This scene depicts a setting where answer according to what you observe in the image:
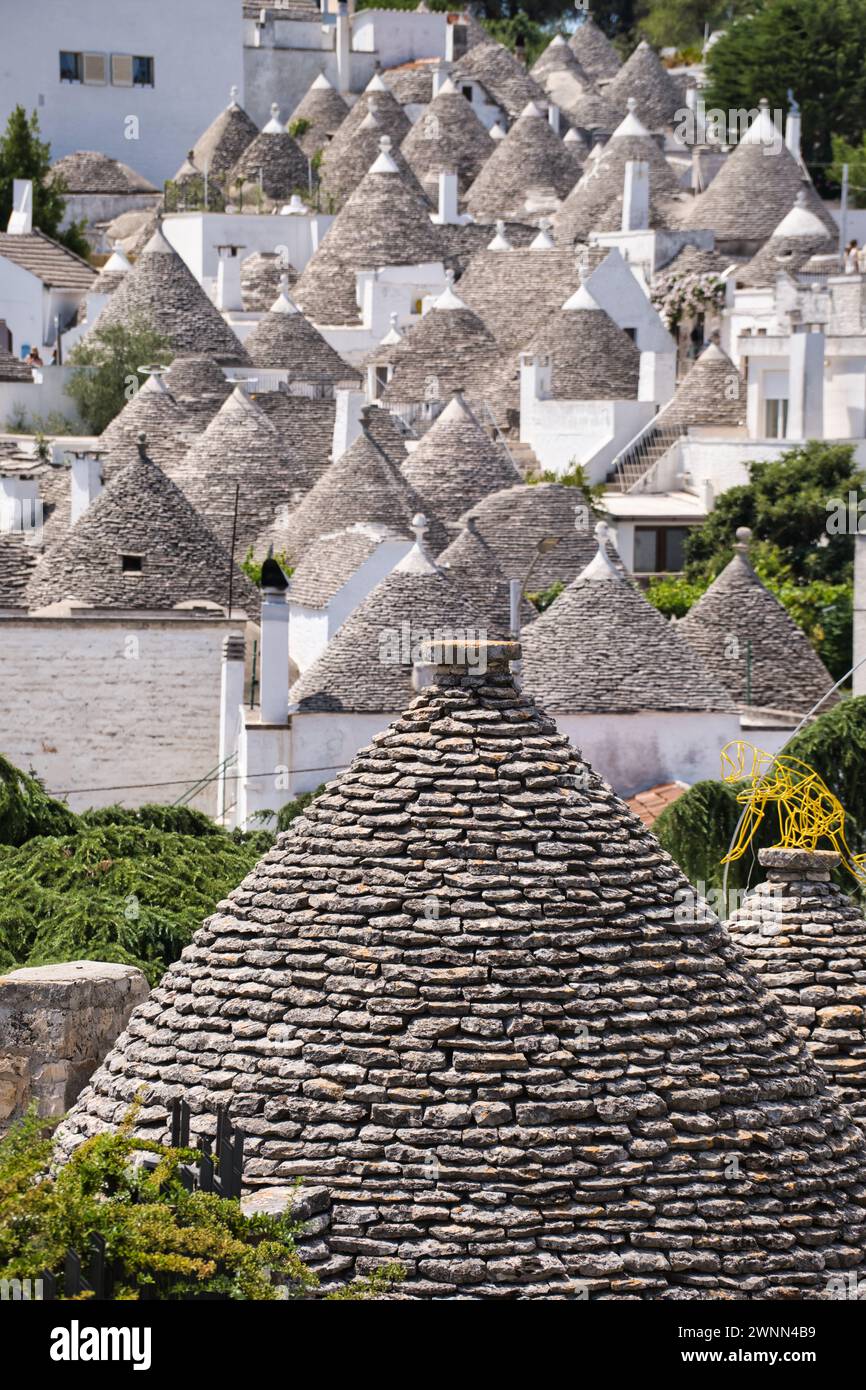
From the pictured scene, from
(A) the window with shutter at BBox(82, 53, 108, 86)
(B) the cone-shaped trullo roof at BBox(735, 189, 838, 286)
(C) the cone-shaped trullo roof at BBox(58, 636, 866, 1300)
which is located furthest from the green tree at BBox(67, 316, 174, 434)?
(C) the cone-shaped trullo roof at BBox(58, 636, 866, 1300)

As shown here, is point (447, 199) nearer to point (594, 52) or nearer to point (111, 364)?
point (111, 364)

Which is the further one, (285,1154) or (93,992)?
(93,992)

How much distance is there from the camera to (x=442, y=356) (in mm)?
63844

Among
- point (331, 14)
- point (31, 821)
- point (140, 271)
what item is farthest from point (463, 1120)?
point (331, 14)

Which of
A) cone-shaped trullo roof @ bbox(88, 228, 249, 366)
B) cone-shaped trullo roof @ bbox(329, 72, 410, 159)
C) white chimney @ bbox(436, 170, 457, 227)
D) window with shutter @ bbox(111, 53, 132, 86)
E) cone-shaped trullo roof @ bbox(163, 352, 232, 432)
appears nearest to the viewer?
cone-shaped trullo roof @ bbox(163, 352, 232, 432)

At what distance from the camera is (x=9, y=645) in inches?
1655

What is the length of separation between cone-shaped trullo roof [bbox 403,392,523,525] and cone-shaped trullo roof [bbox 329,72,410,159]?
26101mm

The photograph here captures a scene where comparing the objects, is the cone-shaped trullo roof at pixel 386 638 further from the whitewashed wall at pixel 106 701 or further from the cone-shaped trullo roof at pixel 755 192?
the cone-shaped trullo roof at pixel 755 192

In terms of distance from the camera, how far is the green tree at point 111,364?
195 feet

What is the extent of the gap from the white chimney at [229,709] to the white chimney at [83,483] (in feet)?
18.6

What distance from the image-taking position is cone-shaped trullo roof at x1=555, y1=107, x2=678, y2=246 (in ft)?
241

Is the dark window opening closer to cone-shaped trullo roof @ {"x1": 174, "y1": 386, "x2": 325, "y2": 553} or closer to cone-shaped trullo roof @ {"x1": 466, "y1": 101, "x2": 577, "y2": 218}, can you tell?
cone-shaped trullo roof @ {"x1": 466, "y1": 101, "x2": 577, "y2": 218}
